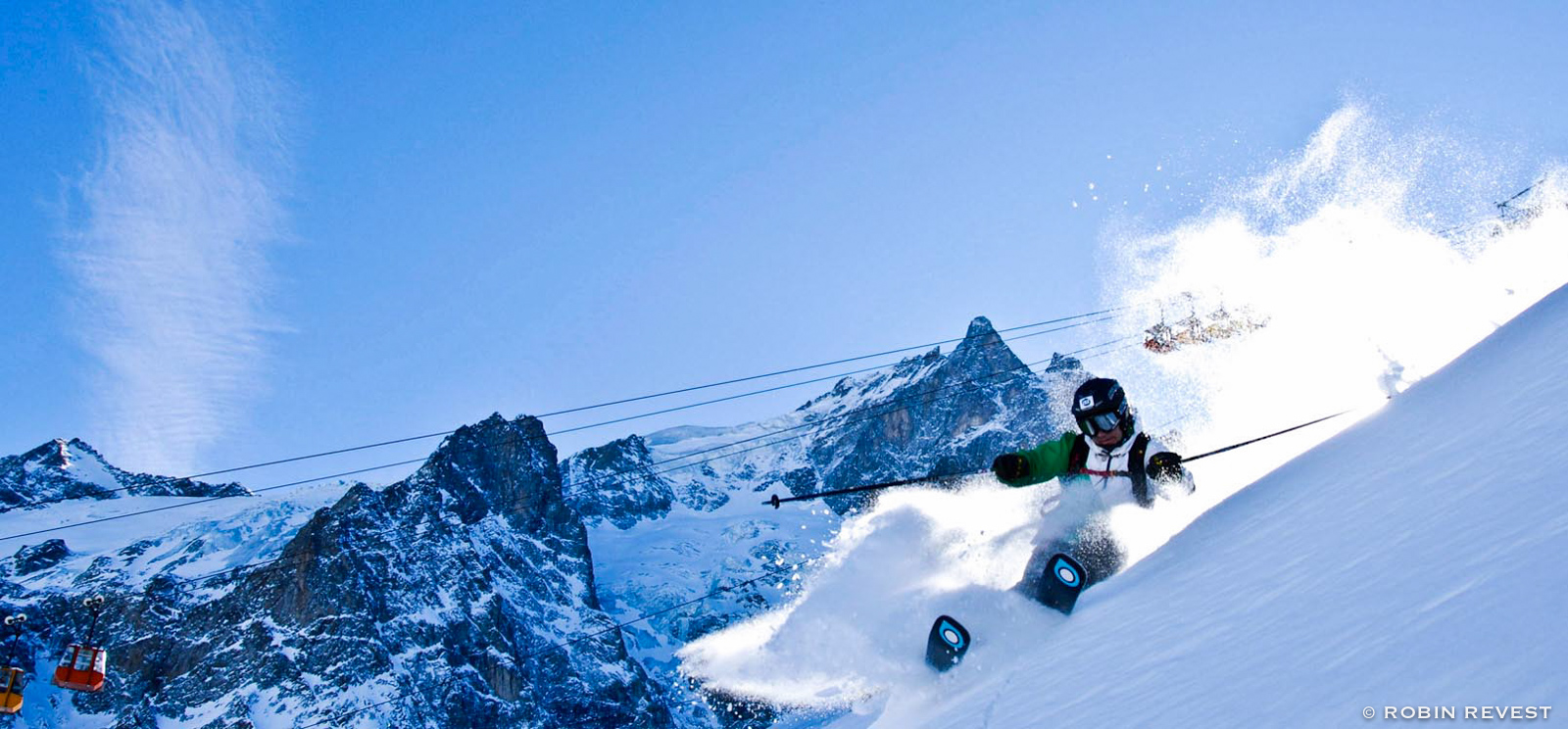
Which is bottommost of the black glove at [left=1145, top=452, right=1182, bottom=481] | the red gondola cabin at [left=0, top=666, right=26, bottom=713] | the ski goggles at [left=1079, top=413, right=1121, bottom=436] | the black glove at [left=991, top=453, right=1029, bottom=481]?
the black glove at [left=1145, top=452, right=1182, bottom=481]

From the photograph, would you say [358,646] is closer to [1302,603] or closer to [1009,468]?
[1009,468]

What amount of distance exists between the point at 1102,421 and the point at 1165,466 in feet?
2.41

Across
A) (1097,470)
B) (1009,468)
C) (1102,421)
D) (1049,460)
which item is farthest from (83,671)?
(1102,421)

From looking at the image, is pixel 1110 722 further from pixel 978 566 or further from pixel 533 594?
pixel 533 594

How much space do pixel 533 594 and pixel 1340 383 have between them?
203 m

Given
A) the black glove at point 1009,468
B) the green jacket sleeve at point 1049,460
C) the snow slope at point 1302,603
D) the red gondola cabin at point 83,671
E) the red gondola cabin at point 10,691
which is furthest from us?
the red gondola cabin at point 83,671

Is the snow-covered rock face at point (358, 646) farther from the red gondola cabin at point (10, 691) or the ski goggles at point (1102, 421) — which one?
the ski goggles at point (1102, 421)

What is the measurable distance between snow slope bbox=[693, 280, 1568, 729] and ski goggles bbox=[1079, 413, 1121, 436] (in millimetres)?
1213

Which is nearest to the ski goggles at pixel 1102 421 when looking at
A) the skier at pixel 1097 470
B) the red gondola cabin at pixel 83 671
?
the skier at pixel 1097 470

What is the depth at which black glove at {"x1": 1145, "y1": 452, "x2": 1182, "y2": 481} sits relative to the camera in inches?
335

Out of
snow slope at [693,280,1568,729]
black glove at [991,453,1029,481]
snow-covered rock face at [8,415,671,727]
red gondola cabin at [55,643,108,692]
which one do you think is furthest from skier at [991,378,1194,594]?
snow-covered rock face at [8,415,671,727]

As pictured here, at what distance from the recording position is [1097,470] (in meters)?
8.97

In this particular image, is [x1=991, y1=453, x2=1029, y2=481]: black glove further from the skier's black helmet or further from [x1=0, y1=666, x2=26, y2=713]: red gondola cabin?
[x1=0, y1=666, x2=26, y2=713]: red gondola cabin

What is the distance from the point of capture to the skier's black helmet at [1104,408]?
28.3 ft
